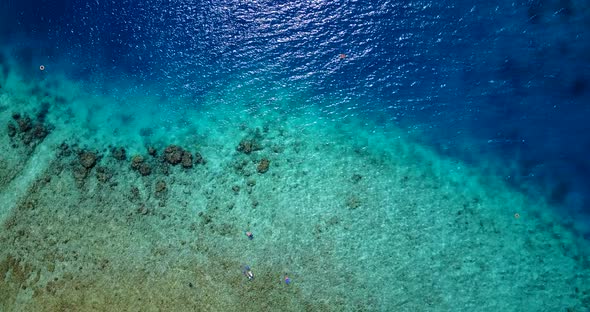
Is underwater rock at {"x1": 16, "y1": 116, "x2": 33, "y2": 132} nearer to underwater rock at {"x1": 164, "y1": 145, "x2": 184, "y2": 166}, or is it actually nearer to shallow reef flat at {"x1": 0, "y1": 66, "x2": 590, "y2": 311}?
shallow reef flat at {"x1": 0, "y1": 66, "x2": 590, "y2": 311}

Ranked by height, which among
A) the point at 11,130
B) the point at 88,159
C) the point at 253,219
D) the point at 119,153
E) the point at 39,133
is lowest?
the point at 253,219

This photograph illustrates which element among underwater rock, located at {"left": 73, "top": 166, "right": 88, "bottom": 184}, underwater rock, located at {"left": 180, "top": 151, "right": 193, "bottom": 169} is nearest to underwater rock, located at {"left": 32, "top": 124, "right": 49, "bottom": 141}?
underwater rock, located at {"left": 73, "top": 166, "right": 88, "bottom": 184}

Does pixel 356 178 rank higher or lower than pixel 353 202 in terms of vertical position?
higher

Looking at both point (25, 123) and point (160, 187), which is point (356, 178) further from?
point (25, 123)

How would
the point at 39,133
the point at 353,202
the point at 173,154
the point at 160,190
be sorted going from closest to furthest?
1. the point at 353,202
2. the point at 160,190
3. the point at 173,154
4. the point at 39,133

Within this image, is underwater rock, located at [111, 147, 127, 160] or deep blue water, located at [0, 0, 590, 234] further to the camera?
underwater rock, located at [111, 147, 127, 160]

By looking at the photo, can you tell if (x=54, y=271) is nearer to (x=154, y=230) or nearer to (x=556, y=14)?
(x=154, y=230)

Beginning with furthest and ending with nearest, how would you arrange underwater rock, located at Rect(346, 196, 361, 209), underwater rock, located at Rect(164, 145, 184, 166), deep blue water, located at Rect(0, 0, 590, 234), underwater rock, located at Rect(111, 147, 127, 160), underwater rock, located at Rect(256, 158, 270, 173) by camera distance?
underwater rock, located at Rect(111, 147, 127, 160), underwater rock, located at Rect(164, 145, 184, 166), underwater rock, located at Rect(256, 158, 270, 173), underwater rock, located at Rect(346, 196, 361, 209), deep blue water, located at Rect(0, 0, 590, 234)

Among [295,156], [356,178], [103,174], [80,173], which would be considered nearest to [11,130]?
[80,173]
